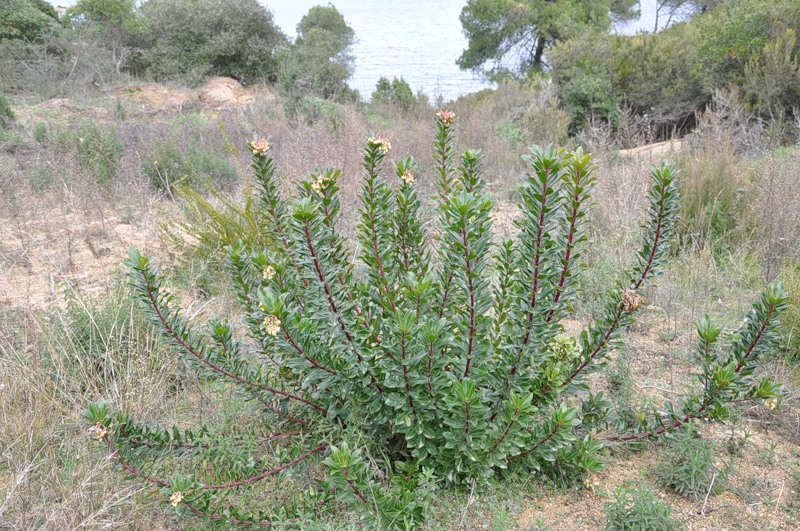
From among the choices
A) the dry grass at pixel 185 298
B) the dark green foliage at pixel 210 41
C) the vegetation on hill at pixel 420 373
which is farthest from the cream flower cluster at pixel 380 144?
the dark green foliage at pixel 210 41

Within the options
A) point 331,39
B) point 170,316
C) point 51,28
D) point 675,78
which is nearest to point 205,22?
point 51,28

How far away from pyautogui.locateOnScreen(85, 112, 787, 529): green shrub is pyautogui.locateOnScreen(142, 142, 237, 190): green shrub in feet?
17.4

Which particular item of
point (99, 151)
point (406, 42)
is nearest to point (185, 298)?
point (99, 151)

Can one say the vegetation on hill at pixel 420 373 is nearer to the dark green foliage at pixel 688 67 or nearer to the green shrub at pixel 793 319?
the green shrub at pixel 793 319

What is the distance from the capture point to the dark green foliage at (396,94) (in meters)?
12.6

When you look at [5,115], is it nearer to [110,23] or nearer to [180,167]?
[180,167]

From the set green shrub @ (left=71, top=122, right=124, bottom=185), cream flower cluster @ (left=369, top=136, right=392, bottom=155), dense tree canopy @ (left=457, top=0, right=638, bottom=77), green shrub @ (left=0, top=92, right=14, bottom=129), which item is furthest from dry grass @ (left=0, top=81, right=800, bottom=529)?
dense tree canopy @ (left=457, top=0, right=638, bottom=77)

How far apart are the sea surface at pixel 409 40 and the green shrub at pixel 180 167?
6.61 metres

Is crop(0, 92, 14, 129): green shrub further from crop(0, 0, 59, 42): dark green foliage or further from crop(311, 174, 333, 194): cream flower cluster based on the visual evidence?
crop(311, 174, 333, 194): cream flower cluster

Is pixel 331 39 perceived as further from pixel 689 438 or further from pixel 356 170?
pixel 689 438

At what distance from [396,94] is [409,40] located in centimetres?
1758

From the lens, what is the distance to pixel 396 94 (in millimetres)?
13828

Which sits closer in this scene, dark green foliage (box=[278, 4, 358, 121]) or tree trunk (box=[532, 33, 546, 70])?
dark green foliage (box=[278, 4, 358, 121])

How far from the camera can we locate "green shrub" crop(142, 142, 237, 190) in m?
6.86
